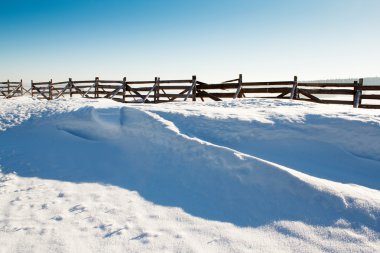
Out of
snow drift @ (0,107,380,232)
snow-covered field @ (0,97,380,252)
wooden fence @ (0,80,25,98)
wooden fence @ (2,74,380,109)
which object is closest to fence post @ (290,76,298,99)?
wooden fence @ (2,74,380,109)

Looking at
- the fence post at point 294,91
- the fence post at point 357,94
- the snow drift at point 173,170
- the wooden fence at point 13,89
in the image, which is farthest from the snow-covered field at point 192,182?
the wooden fence at point 13,89

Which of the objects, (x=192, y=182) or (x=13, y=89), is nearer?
(x=192, y=182)

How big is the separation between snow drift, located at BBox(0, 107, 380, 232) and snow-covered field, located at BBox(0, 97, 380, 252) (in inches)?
0.7

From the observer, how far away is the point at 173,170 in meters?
4.33

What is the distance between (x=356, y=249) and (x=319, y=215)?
52cm

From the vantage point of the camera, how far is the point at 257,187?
364cm

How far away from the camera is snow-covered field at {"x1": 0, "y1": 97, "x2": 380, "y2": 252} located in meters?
2.89

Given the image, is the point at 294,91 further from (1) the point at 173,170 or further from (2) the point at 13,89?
(2) the point at 13,89

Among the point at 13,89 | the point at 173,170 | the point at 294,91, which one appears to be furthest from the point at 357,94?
the point at 13,89

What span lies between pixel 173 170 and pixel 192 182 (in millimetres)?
452

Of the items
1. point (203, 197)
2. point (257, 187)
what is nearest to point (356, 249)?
point (257, 187)

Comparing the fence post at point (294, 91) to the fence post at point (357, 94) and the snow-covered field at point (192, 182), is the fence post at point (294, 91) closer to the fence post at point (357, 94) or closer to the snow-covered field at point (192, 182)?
the fence post at point (357, 94)

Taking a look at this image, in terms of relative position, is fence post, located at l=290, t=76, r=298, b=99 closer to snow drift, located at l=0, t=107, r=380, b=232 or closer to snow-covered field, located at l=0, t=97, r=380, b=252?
snow-covered field, located at l=0, t=97, r=380, b=252

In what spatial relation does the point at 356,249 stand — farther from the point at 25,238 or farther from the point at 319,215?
the point at 25,238
